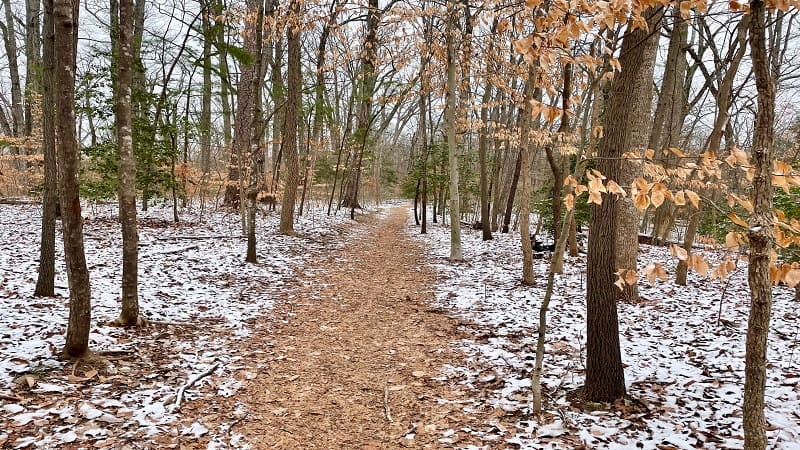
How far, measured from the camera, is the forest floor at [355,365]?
10.8 ft

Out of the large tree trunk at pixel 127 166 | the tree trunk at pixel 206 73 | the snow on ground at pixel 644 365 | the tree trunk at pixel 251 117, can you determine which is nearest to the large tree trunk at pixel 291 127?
the tree trunk at pixel 251 117

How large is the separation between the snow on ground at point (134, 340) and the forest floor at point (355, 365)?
2 centimetres

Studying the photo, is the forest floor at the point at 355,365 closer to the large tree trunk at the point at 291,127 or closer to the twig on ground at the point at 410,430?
the twig on ground at the point at 410,430

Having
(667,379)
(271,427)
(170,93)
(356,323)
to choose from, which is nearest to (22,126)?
(170,93)

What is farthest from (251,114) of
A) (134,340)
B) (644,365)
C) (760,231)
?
(760,231)

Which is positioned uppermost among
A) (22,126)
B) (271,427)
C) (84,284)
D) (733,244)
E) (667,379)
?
(22,126)

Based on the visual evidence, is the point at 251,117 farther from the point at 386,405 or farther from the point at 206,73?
the point at 386,405

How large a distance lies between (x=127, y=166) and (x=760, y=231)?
227 inches

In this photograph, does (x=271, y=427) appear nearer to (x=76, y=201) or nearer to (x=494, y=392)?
(x=494, y=392)

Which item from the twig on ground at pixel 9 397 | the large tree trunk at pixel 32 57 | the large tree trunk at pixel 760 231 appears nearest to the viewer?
the large tree trunk at pixel 760 231

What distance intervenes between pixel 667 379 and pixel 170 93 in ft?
41.0

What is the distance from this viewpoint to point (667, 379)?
4.07 metres

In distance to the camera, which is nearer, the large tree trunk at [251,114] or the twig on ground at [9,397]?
the twig on ground at [9,397]

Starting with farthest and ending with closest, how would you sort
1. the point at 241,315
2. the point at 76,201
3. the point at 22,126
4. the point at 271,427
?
the point at 22,126 < the point at 241,315 < the point at 76,201 < the point at 271,427
